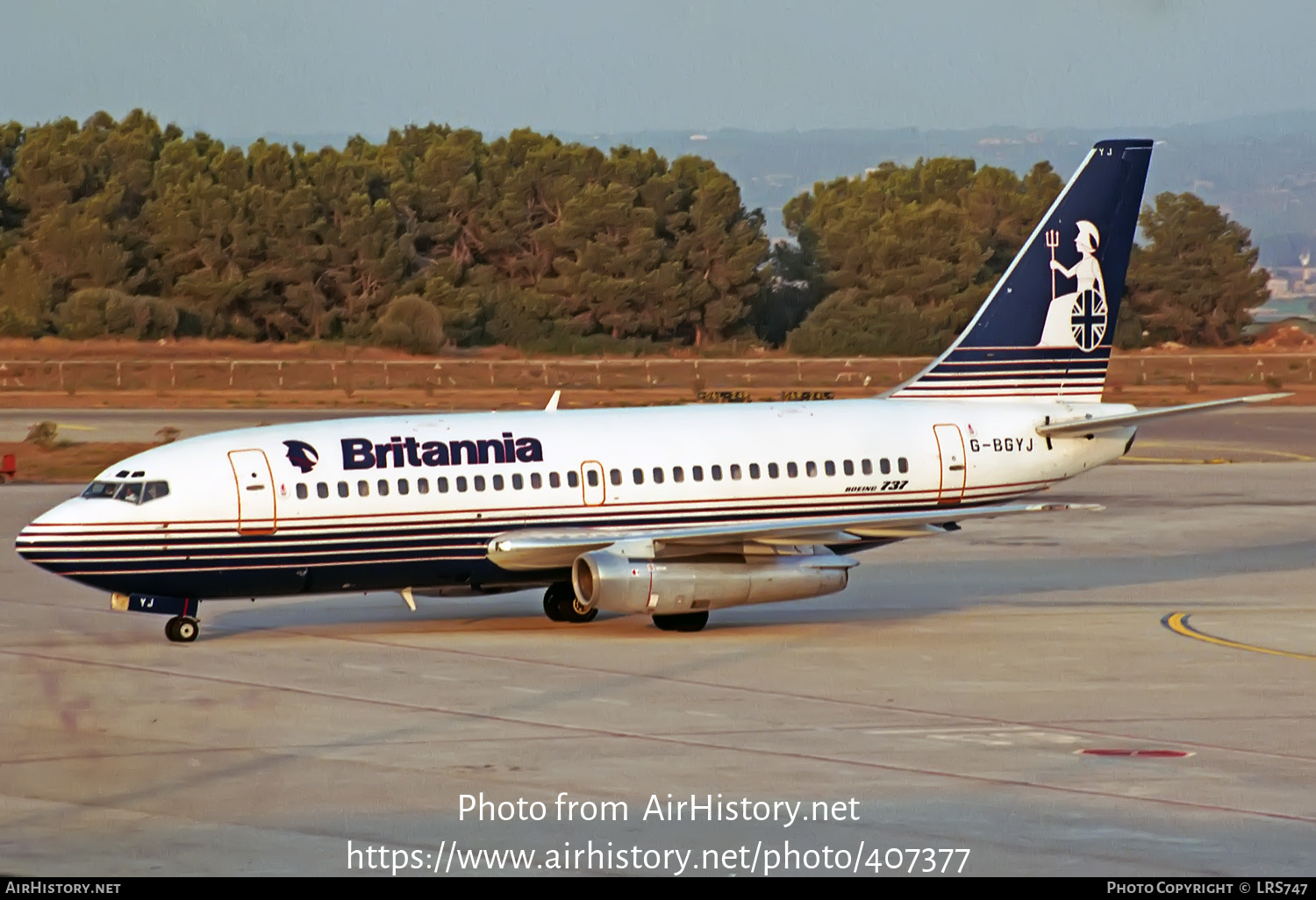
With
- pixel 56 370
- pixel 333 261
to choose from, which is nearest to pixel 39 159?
pixel 333 261

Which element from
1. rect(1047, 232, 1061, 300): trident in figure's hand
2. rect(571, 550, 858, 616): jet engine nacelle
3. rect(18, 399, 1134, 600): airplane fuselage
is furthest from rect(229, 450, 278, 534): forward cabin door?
rect(1047, 232, 1061, 300): trident in figure's hand

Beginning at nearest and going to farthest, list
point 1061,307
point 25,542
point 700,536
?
point 25,542 < point 700,536 < point 1061,307

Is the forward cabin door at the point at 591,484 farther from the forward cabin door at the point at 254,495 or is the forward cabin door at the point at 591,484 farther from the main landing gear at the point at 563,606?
the forward cabin door at the point at 254,495

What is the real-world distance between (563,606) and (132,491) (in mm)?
7181

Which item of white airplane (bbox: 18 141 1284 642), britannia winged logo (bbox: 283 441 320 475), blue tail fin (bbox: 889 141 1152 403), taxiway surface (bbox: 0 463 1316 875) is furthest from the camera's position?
blue tail fin (bbox: 889 141 1152 403)

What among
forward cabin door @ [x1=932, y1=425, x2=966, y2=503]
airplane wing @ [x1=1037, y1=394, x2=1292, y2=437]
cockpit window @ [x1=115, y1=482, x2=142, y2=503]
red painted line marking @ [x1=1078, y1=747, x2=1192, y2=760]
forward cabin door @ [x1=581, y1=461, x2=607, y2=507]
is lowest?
red painted line marking @ [x1=1078, y1=747, x2=1192, y2=760]

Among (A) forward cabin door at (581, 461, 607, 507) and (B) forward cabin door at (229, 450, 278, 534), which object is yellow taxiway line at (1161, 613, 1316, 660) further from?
(B) forward cabin door at (229, 450, 278, 534)

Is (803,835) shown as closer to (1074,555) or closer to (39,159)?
(1074,555)

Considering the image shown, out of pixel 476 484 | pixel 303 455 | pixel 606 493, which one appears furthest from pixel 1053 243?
pixel 303 455

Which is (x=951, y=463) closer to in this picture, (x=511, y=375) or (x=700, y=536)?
(x=700, y=536)

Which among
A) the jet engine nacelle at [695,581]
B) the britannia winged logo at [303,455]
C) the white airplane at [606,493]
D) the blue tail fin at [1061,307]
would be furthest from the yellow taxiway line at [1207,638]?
the britannia winged logo at [303,455]

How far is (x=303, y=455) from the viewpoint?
29.2 meters

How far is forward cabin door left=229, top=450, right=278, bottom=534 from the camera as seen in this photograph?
2859cm

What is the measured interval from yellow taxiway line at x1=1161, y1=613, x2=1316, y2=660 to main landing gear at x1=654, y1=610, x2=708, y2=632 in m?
7.43
